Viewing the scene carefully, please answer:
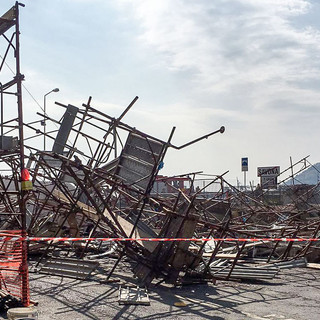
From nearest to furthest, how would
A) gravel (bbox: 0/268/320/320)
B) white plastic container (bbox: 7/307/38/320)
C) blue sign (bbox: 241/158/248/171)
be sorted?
white plastic container (bbox: 7/307/38/320) < gravel (bbox: 0/268/320/320) < blue sign (bbox: 241/158/248/171)

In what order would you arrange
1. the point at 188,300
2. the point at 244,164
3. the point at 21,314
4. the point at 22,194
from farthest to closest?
1. the point at 244,164
2. the point at 188,300
3. the point at 22,194
4. the point at 21,314

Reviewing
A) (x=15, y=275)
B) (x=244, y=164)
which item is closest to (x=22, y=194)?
(x=15, y=275)

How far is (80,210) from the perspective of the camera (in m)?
12.3

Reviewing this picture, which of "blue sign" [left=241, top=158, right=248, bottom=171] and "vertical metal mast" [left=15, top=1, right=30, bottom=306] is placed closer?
"vertical metal mast" [left=15, top=1, right=30, bottom=306]

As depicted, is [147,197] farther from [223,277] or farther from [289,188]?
[289,188]

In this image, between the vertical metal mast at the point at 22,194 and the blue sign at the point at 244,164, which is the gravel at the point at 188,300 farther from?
the blue sign at the point at 244,164

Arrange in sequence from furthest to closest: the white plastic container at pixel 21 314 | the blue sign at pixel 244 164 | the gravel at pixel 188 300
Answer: the blue sign at pixel 244 164 < the gravel at pixel 188 300 < the white plastic container at pixel 21 314

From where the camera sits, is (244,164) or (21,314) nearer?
(21,314)

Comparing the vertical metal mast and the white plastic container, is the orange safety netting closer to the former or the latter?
the vertical metal mast

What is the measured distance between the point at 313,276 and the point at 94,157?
6531 mm

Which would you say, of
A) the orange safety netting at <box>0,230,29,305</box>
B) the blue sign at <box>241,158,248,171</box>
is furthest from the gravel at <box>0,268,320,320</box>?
the blue sign at <box>241,158,248,171</box>

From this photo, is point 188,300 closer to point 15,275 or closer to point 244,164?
point 15,275

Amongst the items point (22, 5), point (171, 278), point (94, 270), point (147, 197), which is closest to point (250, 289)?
point (171, 278)

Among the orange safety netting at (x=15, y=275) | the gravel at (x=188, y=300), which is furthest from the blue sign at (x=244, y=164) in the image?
the orange safety netting at (x=15, y=275)
